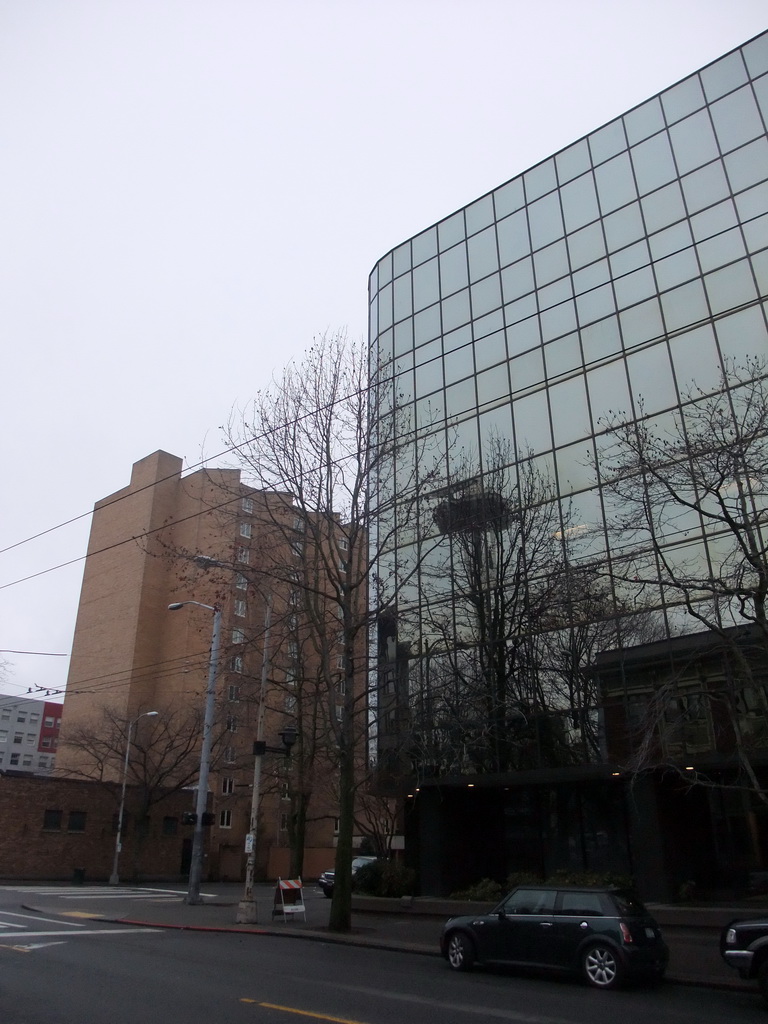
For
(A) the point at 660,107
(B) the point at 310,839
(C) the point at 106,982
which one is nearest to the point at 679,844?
(C) the point at 106,982

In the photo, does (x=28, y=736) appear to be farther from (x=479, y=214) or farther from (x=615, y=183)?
(x=615, y=183)

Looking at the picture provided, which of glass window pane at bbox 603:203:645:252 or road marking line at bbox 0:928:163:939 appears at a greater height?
glass window pane at bbox 603:203:645:252

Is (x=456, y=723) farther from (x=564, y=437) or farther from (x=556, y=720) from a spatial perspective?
(x=564, y=437)

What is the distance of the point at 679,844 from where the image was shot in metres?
19.3

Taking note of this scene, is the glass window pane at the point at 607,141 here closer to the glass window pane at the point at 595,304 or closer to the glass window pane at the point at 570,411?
the glass window pane at the point at 595,304

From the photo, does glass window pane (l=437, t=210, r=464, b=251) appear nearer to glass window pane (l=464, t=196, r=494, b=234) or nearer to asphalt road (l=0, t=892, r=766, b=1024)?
glass window pane (l=464, t=196, r=494, b=234)

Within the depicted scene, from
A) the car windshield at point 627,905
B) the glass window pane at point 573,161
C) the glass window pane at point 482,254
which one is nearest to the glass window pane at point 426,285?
the glass window pane at point 482,254

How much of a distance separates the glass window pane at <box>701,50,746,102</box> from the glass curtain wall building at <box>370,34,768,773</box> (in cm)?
6

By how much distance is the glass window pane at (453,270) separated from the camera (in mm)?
29359

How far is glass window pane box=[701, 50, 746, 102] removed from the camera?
2395 cm

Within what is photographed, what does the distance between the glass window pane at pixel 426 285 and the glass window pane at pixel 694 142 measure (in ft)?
31.7

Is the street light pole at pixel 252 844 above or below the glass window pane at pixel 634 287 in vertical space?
below

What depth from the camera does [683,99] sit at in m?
25.0

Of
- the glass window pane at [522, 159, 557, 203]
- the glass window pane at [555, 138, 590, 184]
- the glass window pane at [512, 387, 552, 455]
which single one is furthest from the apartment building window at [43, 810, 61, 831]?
the glass window pane at [555, 138, 590, 184]
